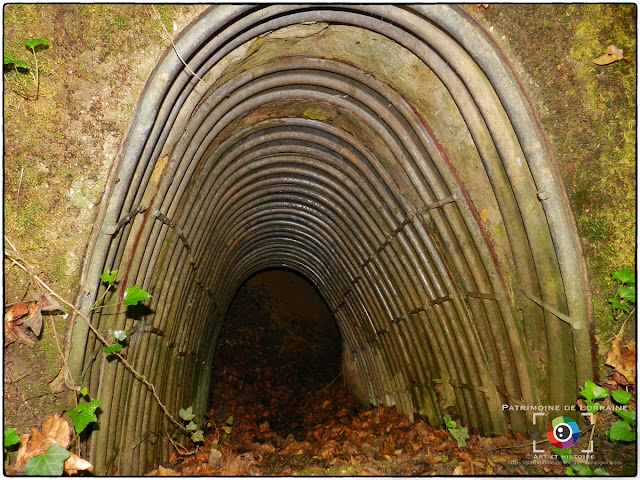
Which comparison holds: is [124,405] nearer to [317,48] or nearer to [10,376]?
[10,376]

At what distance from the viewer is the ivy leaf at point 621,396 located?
352 centimetres

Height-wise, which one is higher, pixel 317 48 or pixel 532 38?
pixel 317 48

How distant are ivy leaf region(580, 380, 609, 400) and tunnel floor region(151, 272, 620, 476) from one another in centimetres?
93

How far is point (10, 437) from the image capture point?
275 cm

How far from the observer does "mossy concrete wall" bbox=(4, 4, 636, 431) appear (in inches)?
110

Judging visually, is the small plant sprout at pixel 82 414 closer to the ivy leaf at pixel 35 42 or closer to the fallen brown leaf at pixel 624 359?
the ivy leaf at pixel 35 42

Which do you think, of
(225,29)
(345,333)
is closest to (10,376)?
(225,29)

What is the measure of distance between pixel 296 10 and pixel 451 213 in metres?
2.58

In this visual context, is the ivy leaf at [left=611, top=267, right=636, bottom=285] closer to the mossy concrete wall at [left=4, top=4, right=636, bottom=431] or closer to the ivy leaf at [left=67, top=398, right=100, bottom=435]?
the mossy concrete wall at [left=4, top=4, right=636, bottom=431]

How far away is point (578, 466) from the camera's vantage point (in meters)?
3.88

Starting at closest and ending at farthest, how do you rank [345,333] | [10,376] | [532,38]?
[10,376] < [532,38] < [345,333]

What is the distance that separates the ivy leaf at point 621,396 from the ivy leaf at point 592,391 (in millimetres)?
97

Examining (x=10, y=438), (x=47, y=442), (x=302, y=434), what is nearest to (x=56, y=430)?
(x=47, y=442)

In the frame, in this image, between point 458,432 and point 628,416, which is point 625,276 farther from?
point 458,432
